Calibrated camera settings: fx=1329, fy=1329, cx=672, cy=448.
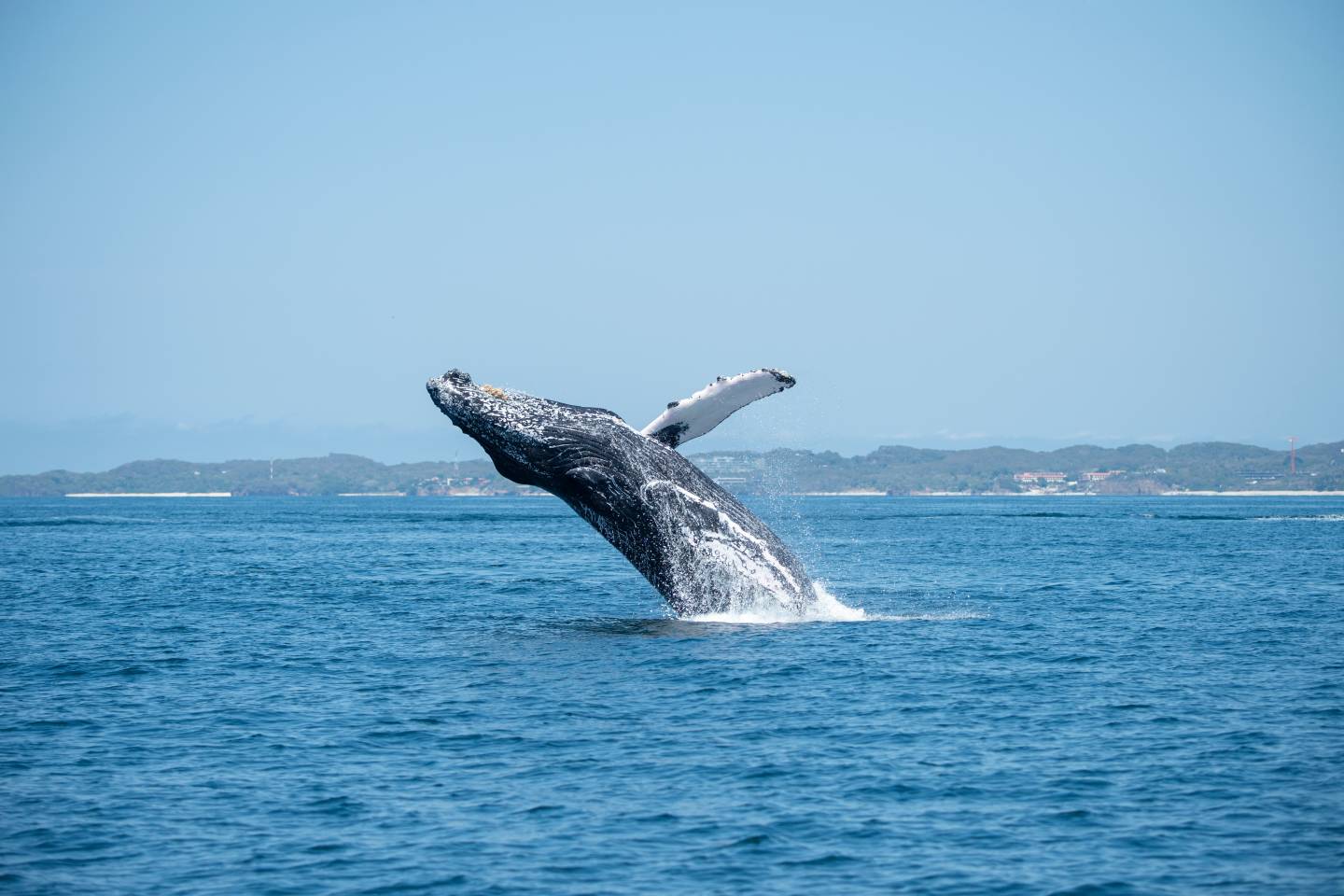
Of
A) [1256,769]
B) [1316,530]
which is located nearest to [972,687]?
[1256,769]

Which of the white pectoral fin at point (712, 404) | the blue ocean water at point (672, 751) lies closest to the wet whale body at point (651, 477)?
the white pectoral fin at point (712, 404)

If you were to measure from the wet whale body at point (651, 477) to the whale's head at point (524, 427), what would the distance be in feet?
0.03

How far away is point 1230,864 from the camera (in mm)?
7891

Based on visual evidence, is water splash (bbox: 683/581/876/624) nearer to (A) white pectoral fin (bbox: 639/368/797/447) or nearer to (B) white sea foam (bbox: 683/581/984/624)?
(B) white sea foam (bbox: 683/581/984/624)

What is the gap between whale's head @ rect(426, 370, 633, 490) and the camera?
1414 centimetres

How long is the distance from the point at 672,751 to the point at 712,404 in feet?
14.9

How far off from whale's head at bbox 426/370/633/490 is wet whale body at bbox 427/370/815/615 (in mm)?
10

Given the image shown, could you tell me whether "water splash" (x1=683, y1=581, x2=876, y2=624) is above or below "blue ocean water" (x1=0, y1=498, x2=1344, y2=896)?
above

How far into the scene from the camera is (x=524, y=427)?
14.3 m

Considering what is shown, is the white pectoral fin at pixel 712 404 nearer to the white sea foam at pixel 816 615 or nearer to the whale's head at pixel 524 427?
the whale's head at pixel 524 427

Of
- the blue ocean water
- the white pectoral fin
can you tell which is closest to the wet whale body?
the white pectoral fin

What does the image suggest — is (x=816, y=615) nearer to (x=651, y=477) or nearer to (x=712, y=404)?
(x=651, y=477)

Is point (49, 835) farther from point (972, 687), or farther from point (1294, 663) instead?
point (1294, 663)

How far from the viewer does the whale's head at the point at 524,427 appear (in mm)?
14141
